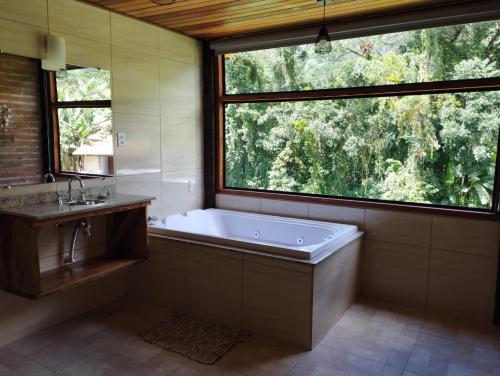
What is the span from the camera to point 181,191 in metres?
3.89

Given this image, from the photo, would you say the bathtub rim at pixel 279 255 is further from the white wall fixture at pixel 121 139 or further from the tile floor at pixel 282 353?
the white wall fixture at pixel 121 139

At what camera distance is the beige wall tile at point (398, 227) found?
10.3ft

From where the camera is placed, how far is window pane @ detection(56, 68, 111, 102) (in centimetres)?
278

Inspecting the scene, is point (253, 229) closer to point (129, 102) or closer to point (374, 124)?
point (374, 124)

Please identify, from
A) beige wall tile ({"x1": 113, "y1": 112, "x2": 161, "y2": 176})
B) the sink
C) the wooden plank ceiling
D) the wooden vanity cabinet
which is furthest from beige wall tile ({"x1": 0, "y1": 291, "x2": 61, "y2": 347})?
the wooden plank ceiling

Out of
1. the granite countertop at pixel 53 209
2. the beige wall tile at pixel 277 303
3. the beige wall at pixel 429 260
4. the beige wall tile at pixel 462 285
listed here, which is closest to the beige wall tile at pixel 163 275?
the granite countertop at pixel 53 209

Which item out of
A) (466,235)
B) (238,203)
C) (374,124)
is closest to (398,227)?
(466,235)

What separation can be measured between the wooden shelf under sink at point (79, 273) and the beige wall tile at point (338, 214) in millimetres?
1554

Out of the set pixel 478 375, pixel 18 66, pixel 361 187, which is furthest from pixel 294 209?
pixel 18 66

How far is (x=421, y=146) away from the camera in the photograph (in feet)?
10.6

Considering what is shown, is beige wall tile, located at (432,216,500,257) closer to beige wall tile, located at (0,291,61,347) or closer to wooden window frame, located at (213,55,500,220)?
wooden window frame, located at (213,55,500,220)

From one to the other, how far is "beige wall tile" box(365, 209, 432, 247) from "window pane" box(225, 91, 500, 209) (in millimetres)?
172

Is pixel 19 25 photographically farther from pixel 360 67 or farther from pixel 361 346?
pixel 361 346

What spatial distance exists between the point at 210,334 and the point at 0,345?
133 centimetres
